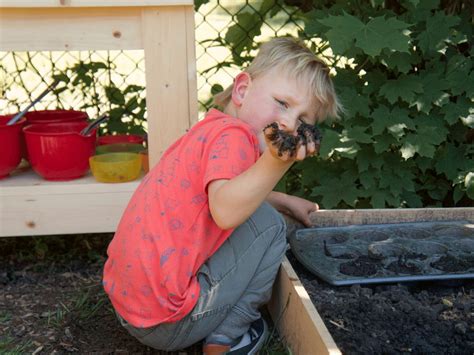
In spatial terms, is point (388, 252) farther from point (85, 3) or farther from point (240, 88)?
point (85, 3)

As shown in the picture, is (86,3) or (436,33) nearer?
(86,3)

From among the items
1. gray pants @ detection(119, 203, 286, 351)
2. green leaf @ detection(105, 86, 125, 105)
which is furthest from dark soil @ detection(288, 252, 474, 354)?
green leaf @ detection(105, 86, 125, 105)

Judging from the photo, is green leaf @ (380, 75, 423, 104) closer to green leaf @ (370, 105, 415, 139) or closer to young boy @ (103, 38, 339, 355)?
green leaf @ (370, 105, 415, 139)

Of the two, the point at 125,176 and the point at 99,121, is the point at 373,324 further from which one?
the point at 99,121

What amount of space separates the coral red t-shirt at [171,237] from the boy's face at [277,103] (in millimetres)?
86

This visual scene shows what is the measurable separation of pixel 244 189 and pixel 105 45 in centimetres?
110

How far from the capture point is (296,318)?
6.89 feet

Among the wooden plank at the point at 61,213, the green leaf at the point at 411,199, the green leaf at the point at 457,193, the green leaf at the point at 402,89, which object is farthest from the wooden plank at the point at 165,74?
the green leaf at the point at 457,193

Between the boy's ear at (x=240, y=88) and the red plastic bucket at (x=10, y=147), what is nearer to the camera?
the boy's ear at (x=240, y=88)

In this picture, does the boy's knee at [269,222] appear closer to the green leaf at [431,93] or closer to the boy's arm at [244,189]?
the boy's arm at [244,189]

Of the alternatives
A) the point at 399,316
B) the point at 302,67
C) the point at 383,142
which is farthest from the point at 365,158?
the point at 302,67

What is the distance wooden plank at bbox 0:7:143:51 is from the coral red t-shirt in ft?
2.26

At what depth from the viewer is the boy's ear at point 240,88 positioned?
79.8 inches

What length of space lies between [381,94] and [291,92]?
1.02m
